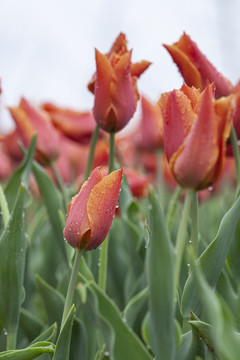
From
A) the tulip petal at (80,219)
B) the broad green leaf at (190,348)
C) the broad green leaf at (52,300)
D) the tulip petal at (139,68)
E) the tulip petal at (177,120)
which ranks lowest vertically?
the broad green leaf at (190,348)

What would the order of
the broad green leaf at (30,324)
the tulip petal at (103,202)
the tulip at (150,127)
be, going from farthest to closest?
the tulip at (150,127) → the broad green leaf at (30,324) → the tulip petal at (103,202)

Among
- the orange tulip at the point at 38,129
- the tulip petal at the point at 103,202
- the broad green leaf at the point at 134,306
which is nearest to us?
the tulip petal at the point at 103,202

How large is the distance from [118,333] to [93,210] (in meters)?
0.10

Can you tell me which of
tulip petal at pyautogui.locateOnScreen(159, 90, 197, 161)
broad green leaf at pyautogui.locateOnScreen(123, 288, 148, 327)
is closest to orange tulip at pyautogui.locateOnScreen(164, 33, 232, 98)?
tulip petal at pyautogui.locateOnScreen(159, 90, 197, 161)

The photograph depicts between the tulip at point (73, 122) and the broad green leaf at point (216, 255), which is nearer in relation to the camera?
the broad green leaf at point (216, 255)

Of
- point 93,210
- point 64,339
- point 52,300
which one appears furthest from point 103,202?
point 52,300

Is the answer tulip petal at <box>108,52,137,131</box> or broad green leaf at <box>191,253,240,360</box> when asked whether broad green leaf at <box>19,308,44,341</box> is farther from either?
broad green leaf at <box>191,253,240,360</box>

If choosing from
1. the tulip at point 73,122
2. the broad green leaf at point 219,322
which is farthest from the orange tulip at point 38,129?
the broad green leaf at point 219,322

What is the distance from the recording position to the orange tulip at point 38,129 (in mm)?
928

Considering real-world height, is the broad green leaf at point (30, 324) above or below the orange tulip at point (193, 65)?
below

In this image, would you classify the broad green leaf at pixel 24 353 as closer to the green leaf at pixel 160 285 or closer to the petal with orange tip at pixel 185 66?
the green leaf at pixel 160 285

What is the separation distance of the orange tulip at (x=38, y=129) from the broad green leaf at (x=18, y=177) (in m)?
0.17

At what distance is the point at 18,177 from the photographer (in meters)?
0.77

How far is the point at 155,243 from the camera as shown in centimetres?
40
